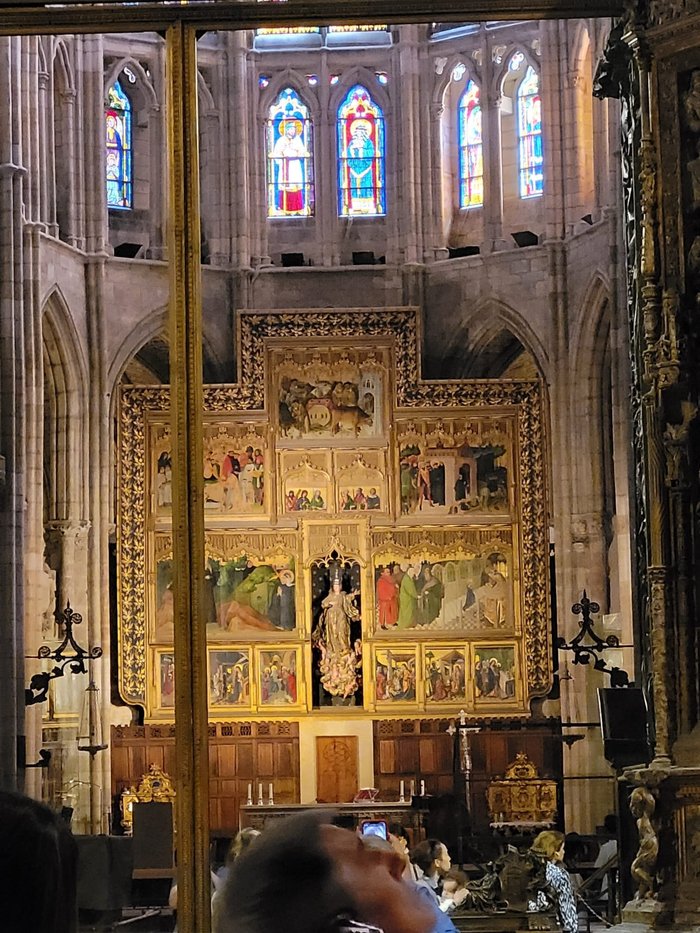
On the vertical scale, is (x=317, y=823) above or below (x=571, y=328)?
below

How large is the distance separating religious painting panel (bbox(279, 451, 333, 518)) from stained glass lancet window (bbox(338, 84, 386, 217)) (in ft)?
13.7

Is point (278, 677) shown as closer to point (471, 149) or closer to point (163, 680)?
point (163, 680)

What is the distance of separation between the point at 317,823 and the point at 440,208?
19.7 metres

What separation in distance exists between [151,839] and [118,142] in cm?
1214

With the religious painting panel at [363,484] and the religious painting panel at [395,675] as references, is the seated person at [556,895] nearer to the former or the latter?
the religious painting panel at [395,675]

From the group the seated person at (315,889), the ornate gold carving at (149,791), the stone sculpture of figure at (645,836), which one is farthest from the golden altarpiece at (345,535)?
the seated person at (315,889)

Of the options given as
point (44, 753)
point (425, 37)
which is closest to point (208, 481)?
point (44, 753)

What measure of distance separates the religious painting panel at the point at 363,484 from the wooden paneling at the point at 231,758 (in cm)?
245

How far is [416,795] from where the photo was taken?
704 inches

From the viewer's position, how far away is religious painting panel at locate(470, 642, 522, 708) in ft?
60.3

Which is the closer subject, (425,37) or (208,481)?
(208,481)

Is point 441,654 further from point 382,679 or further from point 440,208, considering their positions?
point 440,208

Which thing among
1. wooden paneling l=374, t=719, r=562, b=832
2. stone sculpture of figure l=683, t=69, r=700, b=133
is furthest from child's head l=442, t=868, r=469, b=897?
wooden paneling l=374, t=719, r=562, b=832

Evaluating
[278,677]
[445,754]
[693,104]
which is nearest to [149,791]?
[278,677]
